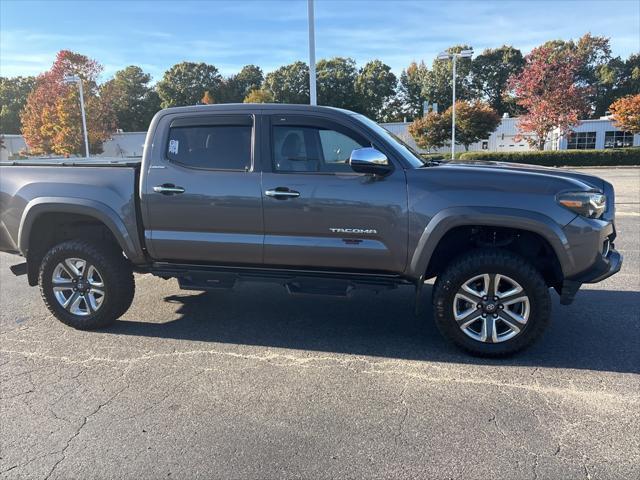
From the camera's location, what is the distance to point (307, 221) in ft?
13.9

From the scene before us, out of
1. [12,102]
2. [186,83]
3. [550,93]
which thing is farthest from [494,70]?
[12,102]

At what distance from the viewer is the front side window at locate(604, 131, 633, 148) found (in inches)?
1927

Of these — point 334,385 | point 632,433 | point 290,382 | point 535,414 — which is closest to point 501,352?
point 535,414

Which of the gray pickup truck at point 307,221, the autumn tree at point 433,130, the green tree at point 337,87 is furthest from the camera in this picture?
the green tree at point 337,87

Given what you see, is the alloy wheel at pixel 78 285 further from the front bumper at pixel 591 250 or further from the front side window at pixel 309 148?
the front bumper at pixel 591 250

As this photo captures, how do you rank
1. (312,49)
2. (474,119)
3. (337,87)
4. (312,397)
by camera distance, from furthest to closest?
1. (337,87)
2. (474,119)
3. (312,49)
4. (312,397)

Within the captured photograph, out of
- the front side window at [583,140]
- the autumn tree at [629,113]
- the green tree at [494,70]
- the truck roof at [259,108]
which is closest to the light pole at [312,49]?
the truck roof at [259,108]

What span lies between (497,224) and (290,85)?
213ft

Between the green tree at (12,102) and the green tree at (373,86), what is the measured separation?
45046mm

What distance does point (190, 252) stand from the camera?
460 centimetres

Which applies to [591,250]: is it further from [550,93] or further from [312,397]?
[550,93]

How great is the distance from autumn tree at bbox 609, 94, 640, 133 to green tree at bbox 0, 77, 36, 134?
69.8m

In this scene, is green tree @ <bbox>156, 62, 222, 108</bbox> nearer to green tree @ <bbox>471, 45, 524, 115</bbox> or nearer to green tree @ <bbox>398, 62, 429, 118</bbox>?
green tree @ <bbox>398, 62, 429, 118</bbox>

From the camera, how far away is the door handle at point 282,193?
4.24 metres
